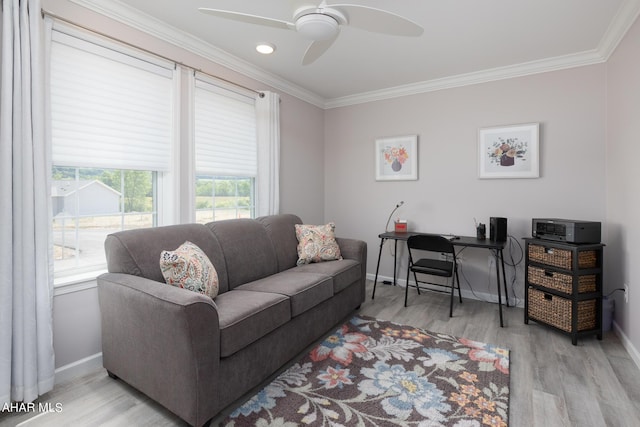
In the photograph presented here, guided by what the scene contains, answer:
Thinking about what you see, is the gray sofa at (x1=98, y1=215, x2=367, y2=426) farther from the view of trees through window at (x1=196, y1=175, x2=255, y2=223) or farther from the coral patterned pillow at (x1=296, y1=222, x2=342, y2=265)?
the view of trees through window at (x1=196, y1=175, x2=255, y2=223)

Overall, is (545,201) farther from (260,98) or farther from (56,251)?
(56,251)

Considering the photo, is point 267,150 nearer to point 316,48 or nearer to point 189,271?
point 316,48

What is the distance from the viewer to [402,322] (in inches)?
120

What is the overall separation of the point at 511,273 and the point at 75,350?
3945 millimetres

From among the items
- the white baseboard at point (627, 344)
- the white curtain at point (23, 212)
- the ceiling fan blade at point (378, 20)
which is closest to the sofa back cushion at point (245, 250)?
the white curtain at point (23, 212)

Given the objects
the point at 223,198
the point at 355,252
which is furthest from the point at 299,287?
the point at 223,198

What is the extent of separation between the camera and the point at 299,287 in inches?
94.0

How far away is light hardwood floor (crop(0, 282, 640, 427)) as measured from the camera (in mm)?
1738

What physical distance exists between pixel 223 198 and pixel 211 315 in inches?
74.8

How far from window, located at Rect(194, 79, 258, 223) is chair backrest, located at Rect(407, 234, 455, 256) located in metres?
1.83

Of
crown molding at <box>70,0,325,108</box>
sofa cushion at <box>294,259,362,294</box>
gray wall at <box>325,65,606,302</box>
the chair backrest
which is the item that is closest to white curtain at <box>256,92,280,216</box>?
crown molding at <box>70,0,325,108</box>

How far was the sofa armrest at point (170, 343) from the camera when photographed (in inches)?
62.4

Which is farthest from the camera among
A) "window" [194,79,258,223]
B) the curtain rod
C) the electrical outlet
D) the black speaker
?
the black speaker

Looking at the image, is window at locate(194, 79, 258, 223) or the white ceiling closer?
the white ceiling
